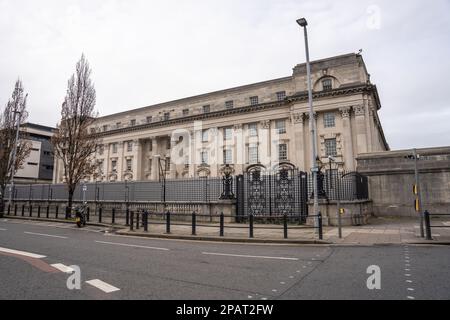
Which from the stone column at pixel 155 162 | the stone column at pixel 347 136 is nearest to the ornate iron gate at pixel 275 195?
the stone column at pixel 347 136

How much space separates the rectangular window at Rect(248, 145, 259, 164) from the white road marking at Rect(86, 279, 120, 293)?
130 feet

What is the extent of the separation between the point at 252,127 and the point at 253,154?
450 centimetres

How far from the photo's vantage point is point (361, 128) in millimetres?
36375

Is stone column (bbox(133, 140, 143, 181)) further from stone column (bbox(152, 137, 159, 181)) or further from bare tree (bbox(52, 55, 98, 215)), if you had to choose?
bare tree (bbox(52, 55, 98, 215))

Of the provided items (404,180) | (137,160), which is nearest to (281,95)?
(404,180)

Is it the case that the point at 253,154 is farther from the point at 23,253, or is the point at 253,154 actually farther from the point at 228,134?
the point at 23,253

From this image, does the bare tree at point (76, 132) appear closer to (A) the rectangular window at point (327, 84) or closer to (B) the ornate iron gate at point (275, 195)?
(B) the ornate iron gate at point (275, 195)

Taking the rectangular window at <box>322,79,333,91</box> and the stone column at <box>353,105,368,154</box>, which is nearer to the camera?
the stone column at <box>353,105,368,154</box>

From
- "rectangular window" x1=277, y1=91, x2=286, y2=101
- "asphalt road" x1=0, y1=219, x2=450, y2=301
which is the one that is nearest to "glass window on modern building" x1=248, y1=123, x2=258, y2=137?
"rectangular window" x1=277, y1=91, x2=286, y2=101

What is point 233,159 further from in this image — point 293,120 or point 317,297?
point 317,297

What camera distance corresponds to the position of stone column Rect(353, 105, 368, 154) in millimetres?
36094

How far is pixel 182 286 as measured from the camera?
524 centimetres

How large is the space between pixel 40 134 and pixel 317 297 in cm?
8596
